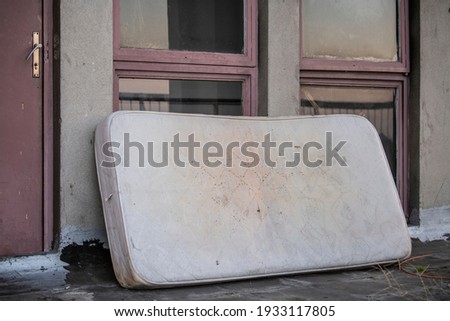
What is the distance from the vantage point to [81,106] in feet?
12.3

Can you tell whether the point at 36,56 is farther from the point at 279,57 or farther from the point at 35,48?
the point at 279,57

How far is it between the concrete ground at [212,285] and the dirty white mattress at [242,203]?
0.22 feet

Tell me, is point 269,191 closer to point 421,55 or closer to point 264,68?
point 264,68

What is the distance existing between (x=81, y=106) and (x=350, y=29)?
1.98 meters

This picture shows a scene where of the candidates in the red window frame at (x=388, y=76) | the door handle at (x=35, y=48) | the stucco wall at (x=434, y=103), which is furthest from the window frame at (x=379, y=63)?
the door handle at (x=35, y=48)

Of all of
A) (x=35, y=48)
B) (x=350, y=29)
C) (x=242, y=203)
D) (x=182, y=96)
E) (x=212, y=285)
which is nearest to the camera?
(x=212, y=285)

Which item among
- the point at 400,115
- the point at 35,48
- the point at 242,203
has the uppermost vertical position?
the point at 35,48

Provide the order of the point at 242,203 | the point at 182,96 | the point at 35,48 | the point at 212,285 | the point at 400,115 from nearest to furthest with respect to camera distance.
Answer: the point at 212,285
the point at 242,203
the point at 35,48
the point at 182,96
the point at 400,115

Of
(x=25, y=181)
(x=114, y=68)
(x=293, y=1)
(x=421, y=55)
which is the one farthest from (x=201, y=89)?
(x=421, y=55)

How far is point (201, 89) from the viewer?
418cm

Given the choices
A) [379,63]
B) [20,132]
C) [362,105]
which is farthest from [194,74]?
[379,63]

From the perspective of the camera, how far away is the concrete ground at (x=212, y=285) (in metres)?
3.18

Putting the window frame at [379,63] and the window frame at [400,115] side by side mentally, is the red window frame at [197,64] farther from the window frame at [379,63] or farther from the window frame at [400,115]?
the window frame at [400,115]
